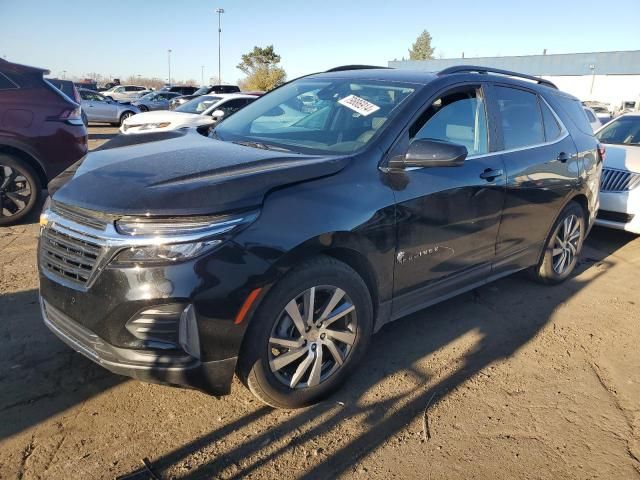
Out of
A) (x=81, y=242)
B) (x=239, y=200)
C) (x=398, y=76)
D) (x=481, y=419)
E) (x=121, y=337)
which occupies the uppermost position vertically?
(x=398, y=76)

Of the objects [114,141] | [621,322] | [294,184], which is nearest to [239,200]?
[294,184]

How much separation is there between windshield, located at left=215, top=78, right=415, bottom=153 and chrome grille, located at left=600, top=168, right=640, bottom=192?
4.09 metres

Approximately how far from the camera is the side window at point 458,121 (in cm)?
326

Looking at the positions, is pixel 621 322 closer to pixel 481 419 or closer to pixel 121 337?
pixel 481 419

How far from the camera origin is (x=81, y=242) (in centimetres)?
236

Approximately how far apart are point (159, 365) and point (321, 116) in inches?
79.1

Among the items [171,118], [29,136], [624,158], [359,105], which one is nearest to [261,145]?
[359,105]

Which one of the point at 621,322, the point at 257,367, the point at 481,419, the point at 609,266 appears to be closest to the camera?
the point at 257,367

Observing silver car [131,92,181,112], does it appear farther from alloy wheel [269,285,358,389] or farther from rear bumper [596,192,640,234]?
alloy wheel [269,285,358,389]

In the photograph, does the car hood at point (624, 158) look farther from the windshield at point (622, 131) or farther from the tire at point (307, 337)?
the tire at point (307, 337)

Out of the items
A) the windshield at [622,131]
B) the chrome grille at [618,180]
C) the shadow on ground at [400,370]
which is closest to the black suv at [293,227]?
the shadow on ground at [400,370]

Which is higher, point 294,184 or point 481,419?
point 294,184

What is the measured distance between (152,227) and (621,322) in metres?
3.83

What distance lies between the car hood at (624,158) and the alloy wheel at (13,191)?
7076 mm
